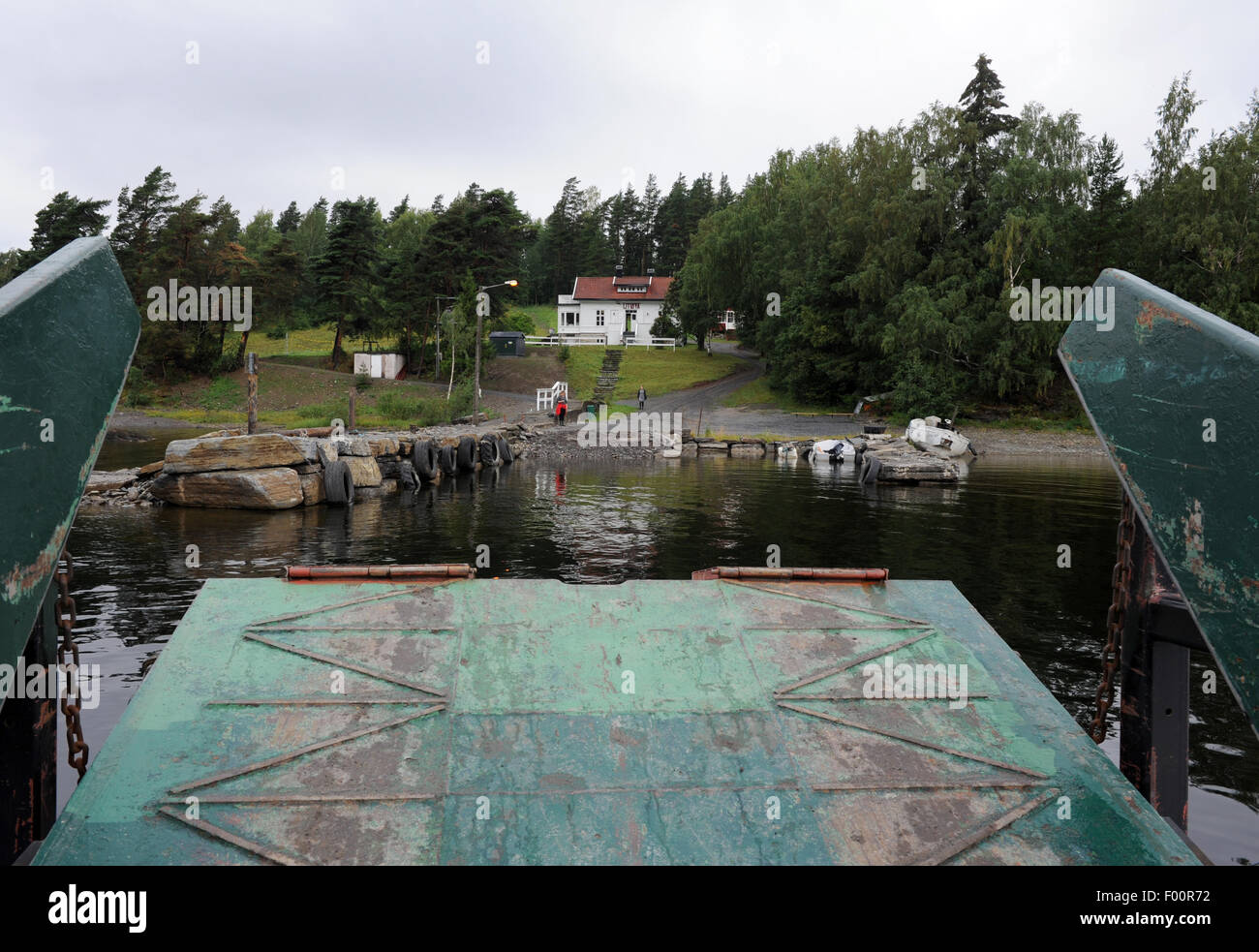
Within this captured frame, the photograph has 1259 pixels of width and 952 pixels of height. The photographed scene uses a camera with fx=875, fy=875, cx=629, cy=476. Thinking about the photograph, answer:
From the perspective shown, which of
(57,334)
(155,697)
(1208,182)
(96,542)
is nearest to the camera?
(57,334)

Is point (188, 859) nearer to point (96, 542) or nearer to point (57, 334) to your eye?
point (57, 334)

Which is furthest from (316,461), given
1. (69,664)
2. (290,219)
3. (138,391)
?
(290,219)

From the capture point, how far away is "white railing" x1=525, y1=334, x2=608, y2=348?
260 feet

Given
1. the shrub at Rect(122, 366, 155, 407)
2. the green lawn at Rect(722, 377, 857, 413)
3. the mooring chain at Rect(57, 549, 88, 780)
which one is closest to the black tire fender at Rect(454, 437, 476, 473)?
the mooring chain at Rect(57, 549, 88, 780)

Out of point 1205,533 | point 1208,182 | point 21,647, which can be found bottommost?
point 21,647

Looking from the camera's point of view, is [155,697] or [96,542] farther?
[96,542]

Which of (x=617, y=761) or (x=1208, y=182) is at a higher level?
(x=1208, y=182)

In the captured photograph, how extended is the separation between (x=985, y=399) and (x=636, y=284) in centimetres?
4857

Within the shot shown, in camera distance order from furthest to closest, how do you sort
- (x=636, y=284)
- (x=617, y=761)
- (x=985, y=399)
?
1. (x=636, y=284)
2. (x=985, y=399)
3. (x=617, y=761)

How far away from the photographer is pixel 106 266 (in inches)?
150

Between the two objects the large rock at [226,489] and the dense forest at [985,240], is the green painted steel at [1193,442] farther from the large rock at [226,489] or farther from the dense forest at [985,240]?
the dense forest at [985,240]
